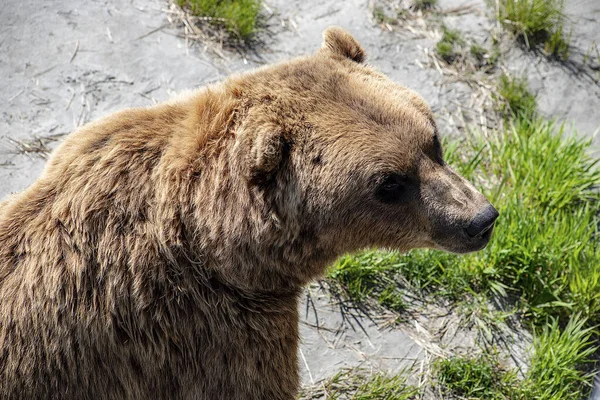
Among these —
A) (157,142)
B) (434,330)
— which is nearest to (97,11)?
(157,142)

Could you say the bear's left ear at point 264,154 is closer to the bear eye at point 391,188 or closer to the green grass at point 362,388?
the bear eye at point 391,188

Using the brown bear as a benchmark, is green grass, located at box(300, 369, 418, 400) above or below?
below

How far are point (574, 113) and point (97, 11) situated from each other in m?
4.25

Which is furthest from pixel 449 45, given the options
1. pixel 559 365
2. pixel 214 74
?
pixel 559 365

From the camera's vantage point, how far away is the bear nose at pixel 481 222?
11.9ft

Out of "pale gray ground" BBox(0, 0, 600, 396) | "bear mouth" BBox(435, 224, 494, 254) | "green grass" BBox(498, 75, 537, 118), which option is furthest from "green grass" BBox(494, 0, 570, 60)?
"bear mouth" BBox(435, 224, 494, 254)

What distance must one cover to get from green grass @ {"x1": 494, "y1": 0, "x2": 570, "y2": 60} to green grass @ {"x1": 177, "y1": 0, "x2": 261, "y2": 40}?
2.39 meters

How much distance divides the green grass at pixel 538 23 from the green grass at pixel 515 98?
23.5 inches

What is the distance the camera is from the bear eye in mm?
3506

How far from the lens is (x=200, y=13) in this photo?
21.1 ft

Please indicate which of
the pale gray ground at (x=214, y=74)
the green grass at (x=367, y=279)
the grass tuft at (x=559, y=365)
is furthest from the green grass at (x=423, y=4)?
the grass tuft at (x=559, y=365)

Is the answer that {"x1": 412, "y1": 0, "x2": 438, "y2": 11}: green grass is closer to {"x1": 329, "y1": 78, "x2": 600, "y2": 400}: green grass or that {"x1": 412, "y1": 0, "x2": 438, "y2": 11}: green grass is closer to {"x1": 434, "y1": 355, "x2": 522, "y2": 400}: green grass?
{"x1": 329, "y1": 78, "x2": 600, "y2": 400}: green grass

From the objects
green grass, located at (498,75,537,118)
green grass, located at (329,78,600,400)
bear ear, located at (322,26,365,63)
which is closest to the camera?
bear ear, located at (322,26,365,63)

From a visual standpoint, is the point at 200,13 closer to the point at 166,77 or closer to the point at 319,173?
the point at 166,77
